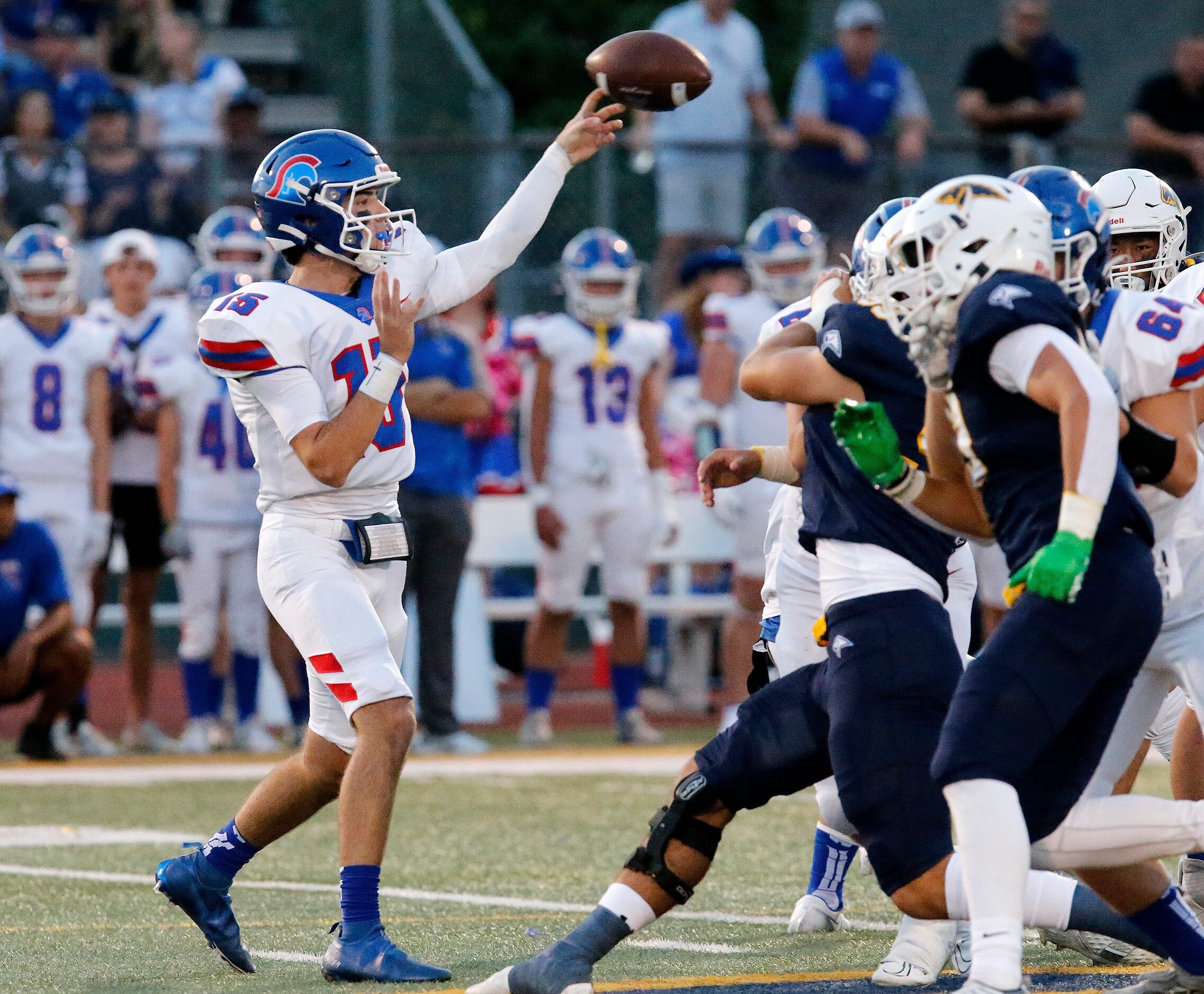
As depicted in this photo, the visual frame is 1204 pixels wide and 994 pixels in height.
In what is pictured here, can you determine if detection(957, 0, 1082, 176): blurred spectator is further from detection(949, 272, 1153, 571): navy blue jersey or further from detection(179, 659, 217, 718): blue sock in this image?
detection(949, 272, 1153, 571): navy blue jersey

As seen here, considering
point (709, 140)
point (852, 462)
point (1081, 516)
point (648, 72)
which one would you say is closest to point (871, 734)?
point (852, 462)

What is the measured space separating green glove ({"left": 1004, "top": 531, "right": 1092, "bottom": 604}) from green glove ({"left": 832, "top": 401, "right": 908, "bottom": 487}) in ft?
1.31

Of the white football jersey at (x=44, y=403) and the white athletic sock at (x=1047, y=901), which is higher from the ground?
the white football jersey at (x=44, y=403)

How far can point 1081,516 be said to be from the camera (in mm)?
3244

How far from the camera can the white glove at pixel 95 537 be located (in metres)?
8.73

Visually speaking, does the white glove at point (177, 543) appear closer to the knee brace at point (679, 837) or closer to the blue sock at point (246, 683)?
the blue sock at point (246, 683)

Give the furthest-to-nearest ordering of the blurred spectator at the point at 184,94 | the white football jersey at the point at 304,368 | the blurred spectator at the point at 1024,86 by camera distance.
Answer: the blurred spectator at the point at 1024,86 → the blurred spectator at the point at 184,94 → the white football jersey at the point at 304,368

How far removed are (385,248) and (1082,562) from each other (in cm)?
197

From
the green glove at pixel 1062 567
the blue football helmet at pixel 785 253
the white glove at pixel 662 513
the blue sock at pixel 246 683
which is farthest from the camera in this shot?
the white glove at pixel 662 513

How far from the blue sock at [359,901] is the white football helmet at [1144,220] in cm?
215

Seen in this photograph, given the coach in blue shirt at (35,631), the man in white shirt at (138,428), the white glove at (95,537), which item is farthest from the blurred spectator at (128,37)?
the coach in blue shirt at (35,631)

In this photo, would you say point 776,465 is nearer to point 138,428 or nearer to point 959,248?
point 959,248

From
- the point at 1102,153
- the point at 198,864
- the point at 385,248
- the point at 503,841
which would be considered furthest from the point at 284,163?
the point at 1102,153

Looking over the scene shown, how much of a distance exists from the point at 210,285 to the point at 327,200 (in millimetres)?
4390
